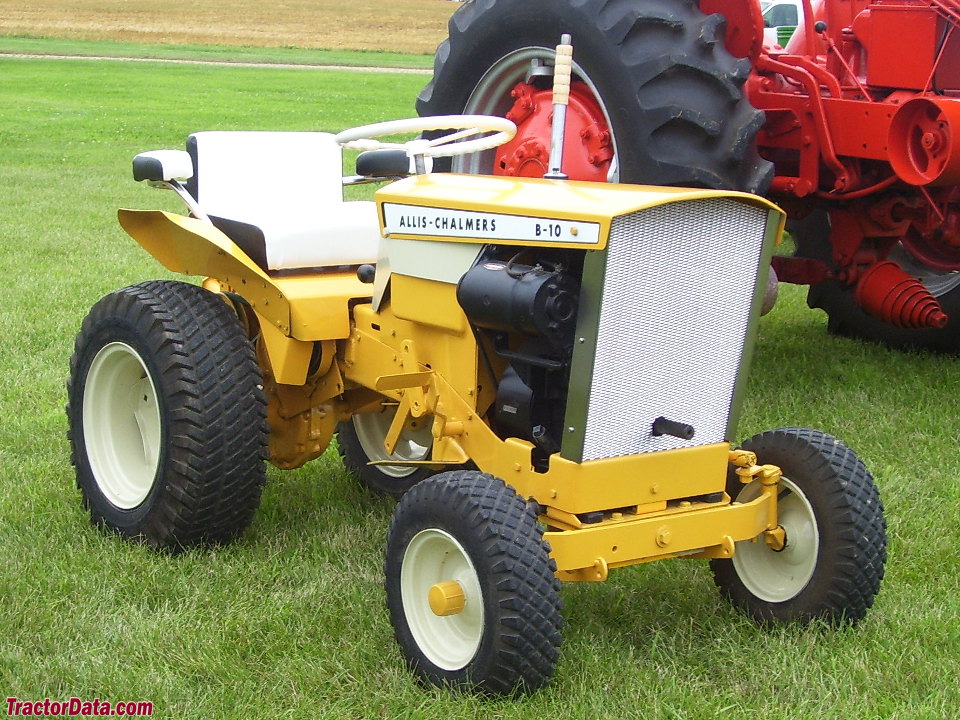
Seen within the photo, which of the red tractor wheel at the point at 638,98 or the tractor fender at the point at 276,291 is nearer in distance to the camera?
the tractor fender at the point at 276,291

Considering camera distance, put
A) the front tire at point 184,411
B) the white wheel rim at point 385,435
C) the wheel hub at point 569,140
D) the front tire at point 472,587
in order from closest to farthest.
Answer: the front tire at point 472,587 < the front tire at point 184,411 < the white wheel rim at point 385,435 < the wheel hub at point 569,140

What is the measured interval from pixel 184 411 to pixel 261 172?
0.92 meters

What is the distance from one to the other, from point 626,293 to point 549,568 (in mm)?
625

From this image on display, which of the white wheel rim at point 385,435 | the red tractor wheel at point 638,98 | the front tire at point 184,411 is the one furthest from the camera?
the red tractor wheel at point 638,98

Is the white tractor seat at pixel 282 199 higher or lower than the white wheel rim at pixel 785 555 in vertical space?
higher

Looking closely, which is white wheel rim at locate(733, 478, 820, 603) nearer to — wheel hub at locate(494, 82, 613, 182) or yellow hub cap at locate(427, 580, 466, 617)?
yellow hub cap at locate(427, 580, 466, 617)

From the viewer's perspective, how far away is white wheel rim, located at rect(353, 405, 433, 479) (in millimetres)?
4121

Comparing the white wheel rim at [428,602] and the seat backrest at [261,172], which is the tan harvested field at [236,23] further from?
the white wheel rim at [428,602]

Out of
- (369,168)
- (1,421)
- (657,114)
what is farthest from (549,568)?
(1,421)

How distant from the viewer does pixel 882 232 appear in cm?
509

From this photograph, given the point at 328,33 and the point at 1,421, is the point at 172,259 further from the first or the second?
the point at 328,33

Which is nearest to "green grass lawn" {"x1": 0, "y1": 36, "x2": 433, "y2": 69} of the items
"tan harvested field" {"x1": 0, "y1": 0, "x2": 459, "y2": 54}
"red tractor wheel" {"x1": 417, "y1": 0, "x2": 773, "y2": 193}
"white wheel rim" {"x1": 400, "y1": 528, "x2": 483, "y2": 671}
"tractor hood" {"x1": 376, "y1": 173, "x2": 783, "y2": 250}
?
"tan harvested field" {"x1": 0, "y1": 0, "x2": 459, "y2": 54}

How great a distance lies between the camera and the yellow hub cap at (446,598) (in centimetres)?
283

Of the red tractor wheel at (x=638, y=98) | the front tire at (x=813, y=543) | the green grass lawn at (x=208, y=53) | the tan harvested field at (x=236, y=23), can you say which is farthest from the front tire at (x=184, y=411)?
the tan harvested field at (x=236, y=23)
